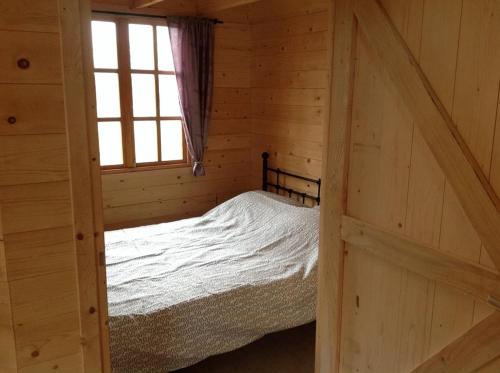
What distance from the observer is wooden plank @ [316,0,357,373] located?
1749 millimetres

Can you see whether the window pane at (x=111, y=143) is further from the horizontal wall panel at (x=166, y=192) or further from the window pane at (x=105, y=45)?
the window pane at (x=105, y=45)

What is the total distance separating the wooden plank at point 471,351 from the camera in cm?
136

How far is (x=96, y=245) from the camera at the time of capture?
56.7 inches

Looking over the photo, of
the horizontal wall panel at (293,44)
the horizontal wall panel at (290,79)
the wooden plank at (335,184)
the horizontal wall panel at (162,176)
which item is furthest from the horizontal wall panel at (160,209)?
the wooden plank at (335,184)

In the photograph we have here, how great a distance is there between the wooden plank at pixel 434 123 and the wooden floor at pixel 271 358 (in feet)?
5.57

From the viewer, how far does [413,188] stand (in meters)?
1.56

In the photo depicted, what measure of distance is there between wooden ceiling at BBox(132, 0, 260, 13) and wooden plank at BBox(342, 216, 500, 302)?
87.2 inches

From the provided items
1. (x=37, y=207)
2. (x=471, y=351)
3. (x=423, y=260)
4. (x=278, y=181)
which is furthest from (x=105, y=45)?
(x=471, y=351)

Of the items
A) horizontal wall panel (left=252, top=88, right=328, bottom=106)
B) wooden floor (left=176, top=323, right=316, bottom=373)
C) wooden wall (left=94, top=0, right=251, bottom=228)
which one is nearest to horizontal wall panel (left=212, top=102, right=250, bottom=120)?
wooden wall (left=94, top=0, right=251, bottom=228)

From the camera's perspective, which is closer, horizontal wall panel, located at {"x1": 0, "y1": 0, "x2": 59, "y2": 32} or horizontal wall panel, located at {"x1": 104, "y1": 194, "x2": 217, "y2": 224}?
horizontal wall panel, located at {"x1": 0, "y1": 0, "x2": 59, "y2": 32}

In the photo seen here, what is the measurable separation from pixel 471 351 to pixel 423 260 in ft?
0.99

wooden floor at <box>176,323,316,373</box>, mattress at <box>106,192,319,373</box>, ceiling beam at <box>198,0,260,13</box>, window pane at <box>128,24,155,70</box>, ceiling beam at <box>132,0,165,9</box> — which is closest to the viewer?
mattress at <box>106,192,319,373</box>

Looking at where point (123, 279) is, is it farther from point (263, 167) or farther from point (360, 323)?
point (263, 167)

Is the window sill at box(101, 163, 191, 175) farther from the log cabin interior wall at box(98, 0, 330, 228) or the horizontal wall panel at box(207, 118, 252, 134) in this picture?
the horizontal wall panel at box(207, 118, 252, 134)
